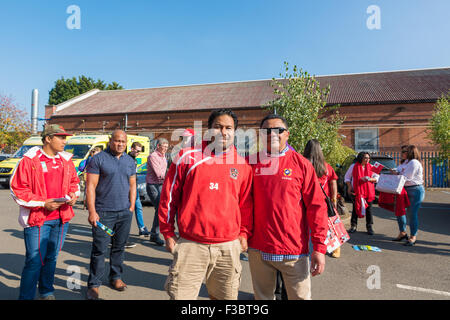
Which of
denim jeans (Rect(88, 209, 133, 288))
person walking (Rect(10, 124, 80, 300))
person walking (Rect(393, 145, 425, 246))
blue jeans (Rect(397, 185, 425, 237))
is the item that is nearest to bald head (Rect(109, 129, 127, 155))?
person walking (Rect(10, 124, 80, 300))

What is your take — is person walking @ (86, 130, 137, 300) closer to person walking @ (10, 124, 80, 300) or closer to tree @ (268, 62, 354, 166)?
person walking @ (10, 124, 80, 300)

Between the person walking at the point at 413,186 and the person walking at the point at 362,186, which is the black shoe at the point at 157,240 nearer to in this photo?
the person walking at the point at 362,186

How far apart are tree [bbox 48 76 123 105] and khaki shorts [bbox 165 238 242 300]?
58230 millimetres

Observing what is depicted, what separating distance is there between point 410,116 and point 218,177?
91.1ft

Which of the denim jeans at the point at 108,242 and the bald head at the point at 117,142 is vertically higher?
the bald head at the point at 117,142

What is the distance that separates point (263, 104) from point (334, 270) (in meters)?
19.9

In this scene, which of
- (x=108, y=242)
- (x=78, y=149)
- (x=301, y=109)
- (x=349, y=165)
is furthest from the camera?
(x=78, y=149)

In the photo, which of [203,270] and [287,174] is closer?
[203,270]

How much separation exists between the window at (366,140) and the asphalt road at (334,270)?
790 inches

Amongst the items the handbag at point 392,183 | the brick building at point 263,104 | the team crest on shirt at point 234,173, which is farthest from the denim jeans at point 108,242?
the brick building at point 263,104

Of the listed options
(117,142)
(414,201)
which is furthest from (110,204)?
(414,201)

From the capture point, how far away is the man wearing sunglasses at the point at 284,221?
241 centimetres

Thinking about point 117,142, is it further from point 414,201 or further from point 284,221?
point 414,201

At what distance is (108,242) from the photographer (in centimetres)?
385
